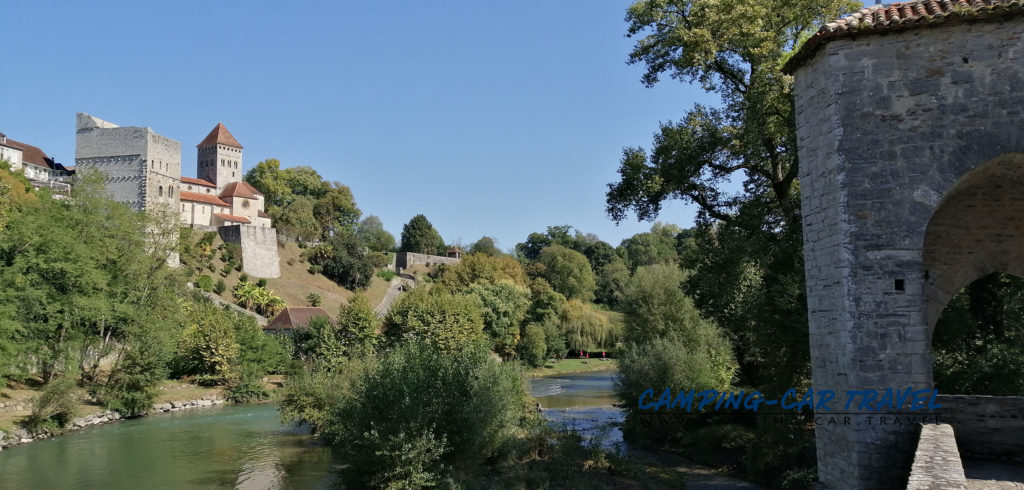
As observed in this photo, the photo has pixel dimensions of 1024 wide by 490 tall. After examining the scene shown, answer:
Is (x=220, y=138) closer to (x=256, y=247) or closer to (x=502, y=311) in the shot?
(x=256, y=247)

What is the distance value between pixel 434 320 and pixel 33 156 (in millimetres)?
46385

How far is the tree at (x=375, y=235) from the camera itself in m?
Result: 79.2

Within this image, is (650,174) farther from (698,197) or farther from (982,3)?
(982,3)

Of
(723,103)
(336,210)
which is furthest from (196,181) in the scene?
(723,103)

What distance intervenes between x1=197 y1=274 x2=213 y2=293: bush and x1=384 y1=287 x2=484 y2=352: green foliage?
59.0ft

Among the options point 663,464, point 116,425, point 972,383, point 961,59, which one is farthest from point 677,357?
point 116,425

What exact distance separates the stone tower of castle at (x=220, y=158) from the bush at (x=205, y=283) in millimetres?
29627

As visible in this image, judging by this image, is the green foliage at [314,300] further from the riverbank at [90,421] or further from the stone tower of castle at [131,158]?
the riverbank at [90,421]

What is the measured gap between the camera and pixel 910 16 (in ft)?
26.3

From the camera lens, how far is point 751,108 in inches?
547

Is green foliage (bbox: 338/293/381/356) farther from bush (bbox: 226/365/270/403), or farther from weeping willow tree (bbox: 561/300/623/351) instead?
weeping willow tree (bbox: 561/300/623/351)

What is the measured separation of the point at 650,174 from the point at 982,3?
28.5 ft

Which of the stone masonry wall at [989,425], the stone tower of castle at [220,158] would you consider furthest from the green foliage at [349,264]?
the stone masonry wall at [989,425]

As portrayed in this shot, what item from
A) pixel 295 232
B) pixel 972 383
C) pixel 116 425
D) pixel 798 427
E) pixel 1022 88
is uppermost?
pixel 295 232
